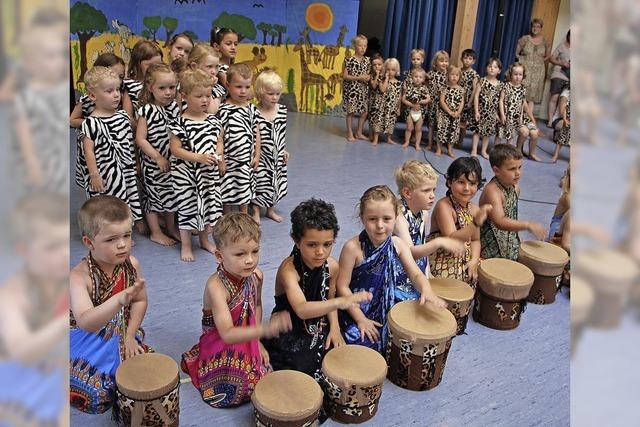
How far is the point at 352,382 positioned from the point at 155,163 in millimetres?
Result: 2190

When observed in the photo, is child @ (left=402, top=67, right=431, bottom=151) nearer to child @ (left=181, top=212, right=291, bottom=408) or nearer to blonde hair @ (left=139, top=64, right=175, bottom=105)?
blonde hair @ (left=139, top=64, right=175, bottom=105)

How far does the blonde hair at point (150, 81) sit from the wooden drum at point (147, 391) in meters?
2.06

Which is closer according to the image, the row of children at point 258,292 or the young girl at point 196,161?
the row of children at point 258,292

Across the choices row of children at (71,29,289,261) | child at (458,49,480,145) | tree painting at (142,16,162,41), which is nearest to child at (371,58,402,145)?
child at (458,49,480,145)

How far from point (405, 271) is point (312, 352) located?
1.99ft

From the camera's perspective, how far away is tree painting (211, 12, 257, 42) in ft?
27.1

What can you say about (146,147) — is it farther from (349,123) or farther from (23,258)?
(349,123)

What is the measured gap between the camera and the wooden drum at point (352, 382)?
218 centimetres

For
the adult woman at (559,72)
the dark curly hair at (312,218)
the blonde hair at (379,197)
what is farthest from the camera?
the adult woman at (559,72)

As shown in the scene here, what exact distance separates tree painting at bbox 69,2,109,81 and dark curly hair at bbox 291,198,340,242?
18.8 ft

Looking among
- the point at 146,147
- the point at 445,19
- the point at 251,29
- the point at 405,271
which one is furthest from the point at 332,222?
the point at 445,19

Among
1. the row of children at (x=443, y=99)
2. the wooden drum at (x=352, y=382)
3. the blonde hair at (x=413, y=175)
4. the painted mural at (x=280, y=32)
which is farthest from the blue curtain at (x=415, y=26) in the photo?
the wooden drum at (x=352, y=382)

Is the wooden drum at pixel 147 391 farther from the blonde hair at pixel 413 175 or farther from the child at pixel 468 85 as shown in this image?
the child at pixel 468 85

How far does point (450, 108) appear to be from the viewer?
7.12 m
